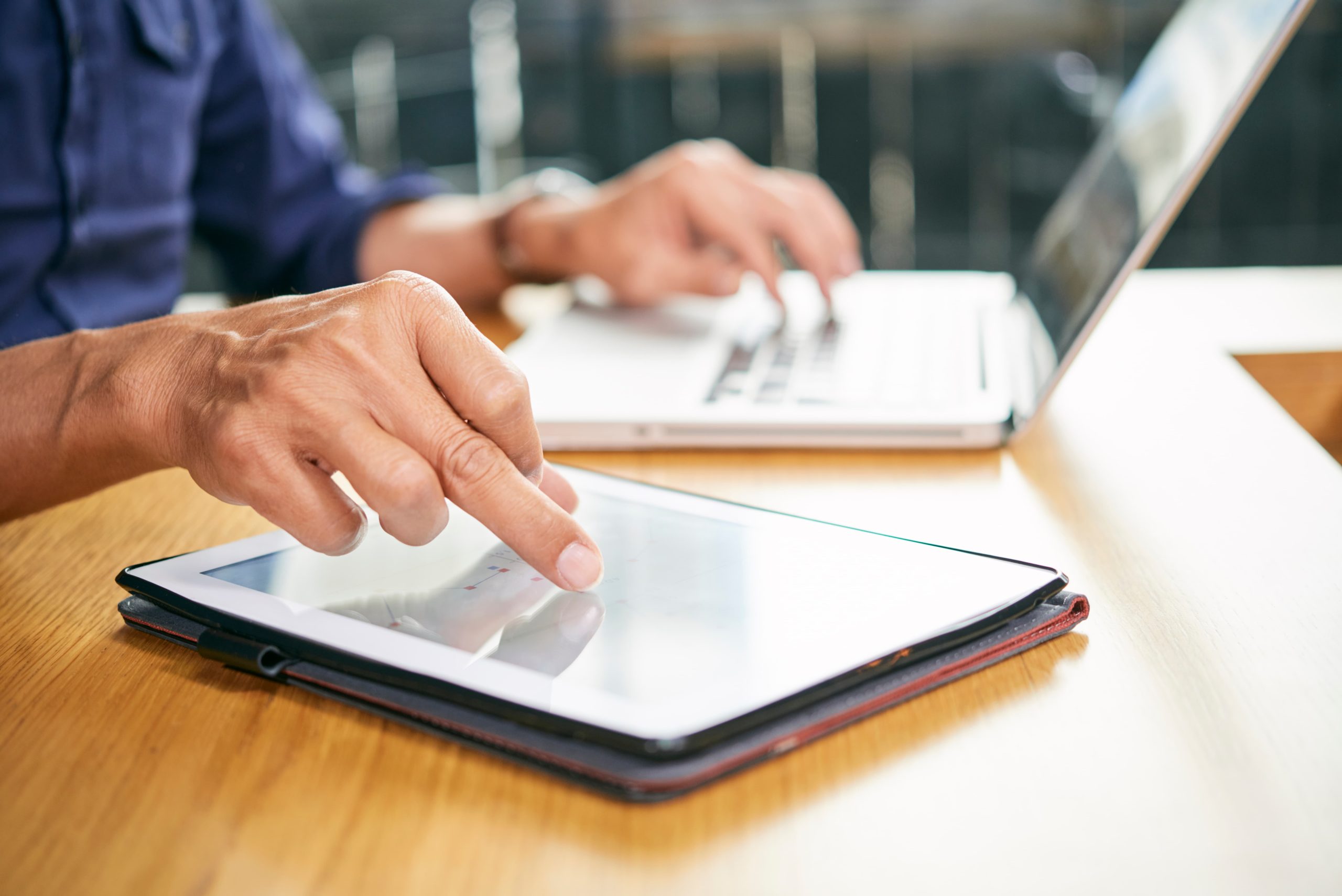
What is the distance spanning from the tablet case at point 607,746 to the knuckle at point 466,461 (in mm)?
77

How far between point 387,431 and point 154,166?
649 millimetres

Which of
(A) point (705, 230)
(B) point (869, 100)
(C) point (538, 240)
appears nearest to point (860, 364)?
(A) point (705, 230)

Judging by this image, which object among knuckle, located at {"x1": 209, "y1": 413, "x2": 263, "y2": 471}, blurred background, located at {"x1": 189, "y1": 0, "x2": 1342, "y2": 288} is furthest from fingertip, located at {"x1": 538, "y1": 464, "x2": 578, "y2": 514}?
blurred background, located at {"x1": 189, "y1": 0, "x2": 1342, "y2": 288}

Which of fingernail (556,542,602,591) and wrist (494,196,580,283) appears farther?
wrist (494,196,580,283)

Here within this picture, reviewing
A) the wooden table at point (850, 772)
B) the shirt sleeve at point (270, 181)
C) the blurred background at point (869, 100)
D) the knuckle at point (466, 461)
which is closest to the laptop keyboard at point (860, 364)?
the wooden table at point (850, 772)

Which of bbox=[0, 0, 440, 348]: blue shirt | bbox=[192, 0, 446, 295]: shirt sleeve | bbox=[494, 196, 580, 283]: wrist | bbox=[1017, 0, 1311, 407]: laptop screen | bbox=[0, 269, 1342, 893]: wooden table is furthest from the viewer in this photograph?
bbox=[192, 0, 446, 295]: shirt sleeve

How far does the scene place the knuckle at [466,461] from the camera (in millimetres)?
370

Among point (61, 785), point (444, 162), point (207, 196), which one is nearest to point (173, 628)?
point (61, 785)

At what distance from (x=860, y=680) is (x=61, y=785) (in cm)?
23

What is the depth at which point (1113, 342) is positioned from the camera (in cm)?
75

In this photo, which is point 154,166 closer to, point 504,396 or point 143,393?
point 143,393

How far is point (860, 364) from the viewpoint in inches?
26.7

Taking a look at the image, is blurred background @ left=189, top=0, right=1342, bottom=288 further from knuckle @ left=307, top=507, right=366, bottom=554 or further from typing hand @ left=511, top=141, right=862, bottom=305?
knuckle @ left=307, top=507, right=366, bottom=554

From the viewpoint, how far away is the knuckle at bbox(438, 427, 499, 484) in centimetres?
37
